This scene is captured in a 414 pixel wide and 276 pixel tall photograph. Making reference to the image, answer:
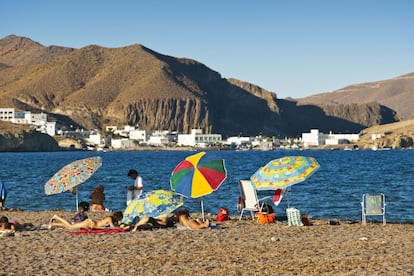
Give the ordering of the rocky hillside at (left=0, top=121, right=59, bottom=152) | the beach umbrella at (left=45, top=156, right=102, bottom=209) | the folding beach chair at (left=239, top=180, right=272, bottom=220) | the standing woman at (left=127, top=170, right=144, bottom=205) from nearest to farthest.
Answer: the beach umbrella at (left=45, top=156, right=102, bottom=209), the folding beach chair at (left=239, top=180, right=272, bottom=220), the standing woman at (left=127, top=170, right=144, bottom=205), the rocky hillside at (left=0, top=121, right=59, bottom=152)

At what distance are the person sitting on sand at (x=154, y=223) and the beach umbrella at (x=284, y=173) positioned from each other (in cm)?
222

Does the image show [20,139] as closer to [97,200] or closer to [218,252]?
[97,200]

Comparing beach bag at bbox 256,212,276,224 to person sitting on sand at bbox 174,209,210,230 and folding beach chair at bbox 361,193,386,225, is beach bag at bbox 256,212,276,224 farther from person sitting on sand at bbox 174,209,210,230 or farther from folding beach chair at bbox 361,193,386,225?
folding beach chair at bbox 361,193,386,225

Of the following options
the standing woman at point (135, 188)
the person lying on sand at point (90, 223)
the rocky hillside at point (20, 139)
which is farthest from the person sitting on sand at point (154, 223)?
the rocky hillside at point (20, 139)

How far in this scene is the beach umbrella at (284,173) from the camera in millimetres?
16625

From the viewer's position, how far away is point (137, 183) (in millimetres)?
18984

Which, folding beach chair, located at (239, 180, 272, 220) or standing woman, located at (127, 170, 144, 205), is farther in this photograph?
standing woman, located at (127, 170, 144, 205)

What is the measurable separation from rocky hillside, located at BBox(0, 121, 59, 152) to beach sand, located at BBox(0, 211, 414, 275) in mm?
153992

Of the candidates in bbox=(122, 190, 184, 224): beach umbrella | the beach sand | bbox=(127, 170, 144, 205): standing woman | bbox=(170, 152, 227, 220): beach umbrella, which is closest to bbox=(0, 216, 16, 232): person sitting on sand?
the beach sand

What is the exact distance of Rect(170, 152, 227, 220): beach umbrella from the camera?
1616 centimetres

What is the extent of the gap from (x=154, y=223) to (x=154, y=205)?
539 mm

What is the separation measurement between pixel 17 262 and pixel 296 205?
707 inches

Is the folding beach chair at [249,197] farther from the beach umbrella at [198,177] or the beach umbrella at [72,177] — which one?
the beach umbrella at [72,177]

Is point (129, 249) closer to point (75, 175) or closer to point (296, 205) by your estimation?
point (75, 175)
